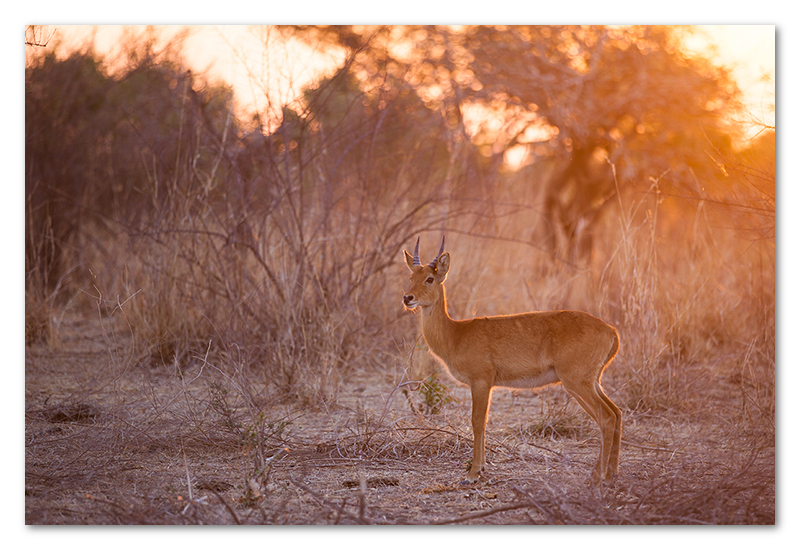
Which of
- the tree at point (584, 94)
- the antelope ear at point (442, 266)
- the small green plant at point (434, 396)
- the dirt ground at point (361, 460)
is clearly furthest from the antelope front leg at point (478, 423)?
the tree at point (584, 94)

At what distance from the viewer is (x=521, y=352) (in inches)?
188

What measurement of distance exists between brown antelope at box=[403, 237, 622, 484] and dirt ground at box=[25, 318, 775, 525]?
37cm

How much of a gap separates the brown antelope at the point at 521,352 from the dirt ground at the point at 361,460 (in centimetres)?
37

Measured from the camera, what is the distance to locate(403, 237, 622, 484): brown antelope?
4656 millimetres

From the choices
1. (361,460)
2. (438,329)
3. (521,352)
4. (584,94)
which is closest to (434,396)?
(361,460)

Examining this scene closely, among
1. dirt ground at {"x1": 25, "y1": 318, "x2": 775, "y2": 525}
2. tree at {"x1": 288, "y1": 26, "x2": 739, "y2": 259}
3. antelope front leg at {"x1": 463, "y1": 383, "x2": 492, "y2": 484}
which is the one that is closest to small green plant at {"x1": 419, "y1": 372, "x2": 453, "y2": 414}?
dirt ground at {"x1": 25, "y1": 318, "x2": 775, "y2": 525}

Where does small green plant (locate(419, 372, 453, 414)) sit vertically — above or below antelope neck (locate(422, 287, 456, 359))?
below

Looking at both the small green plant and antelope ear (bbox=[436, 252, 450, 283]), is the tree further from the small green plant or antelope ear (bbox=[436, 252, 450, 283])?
antelope ear (bbox=[436, 252, 450, 283])

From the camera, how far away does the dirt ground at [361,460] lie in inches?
173

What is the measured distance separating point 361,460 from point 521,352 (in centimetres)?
136

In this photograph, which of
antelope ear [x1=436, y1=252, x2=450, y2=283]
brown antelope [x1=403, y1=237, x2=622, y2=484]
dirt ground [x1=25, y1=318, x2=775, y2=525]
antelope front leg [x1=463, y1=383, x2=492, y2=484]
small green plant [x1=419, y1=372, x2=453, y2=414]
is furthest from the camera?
small green plant [x1=419, y1=372, x2=453, y2=414]

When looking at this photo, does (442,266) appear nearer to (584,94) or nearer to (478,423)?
(478,423)

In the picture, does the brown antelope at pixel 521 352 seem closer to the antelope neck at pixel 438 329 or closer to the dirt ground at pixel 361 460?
the antelope neck at pixel 438 329
